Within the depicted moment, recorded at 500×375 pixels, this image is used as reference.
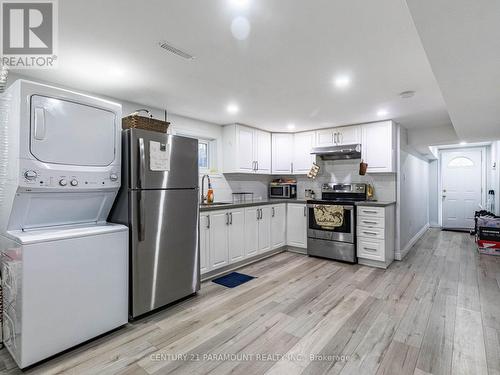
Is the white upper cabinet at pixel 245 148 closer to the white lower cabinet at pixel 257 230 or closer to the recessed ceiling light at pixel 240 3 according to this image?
the white lower cabinet at pixel 257 230

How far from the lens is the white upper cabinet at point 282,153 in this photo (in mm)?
5191

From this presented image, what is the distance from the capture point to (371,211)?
13.1 feet

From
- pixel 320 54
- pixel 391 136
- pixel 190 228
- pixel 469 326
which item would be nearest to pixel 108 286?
pixel 190 228

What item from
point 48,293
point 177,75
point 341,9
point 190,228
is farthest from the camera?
point 190,228

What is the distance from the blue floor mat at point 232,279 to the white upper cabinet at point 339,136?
2.73 m

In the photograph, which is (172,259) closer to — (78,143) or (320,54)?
(78,143)

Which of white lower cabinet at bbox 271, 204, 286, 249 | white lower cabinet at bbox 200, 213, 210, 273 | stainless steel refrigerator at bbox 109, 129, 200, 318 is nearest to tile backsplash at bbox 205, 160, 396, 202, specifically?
white lower cabinet at bbox 271, 204, 286, 249

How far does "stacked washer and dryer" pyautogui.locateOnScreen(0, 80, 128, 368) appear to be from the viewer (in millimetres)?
1807

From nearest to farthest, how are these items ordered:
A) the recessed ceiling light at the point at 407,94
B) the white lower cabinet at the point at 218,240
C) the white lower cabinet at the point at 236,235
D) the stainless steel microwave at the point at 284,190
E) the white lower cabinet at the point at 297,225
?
1. the recessed ceiling light at the point at 407,94
2. the white lower cabinet at the point at 218,240
3. the white lower cabinet at the point at 236,235
4. the white lower cabinet at the point at 297,225
5. the stainless steel microwave at the point at 284,190

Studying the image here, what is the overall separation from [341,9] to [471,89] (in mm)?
1385

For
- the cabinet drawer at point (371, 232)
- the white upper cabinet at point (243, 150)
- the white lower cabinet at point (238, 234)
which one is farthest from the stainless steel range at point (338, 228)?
the white upper cabinet at point (243, 150)

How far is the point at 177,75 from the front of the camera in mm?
2527

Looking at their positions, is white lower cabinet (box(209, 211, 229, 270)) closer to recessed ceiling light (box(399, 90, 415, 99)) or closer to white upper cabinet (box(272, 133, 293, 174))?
white upper cabinet (box(272, 133, 293, 174))

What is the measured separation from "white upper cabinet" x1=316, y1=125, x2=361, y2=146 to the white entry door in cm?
433
